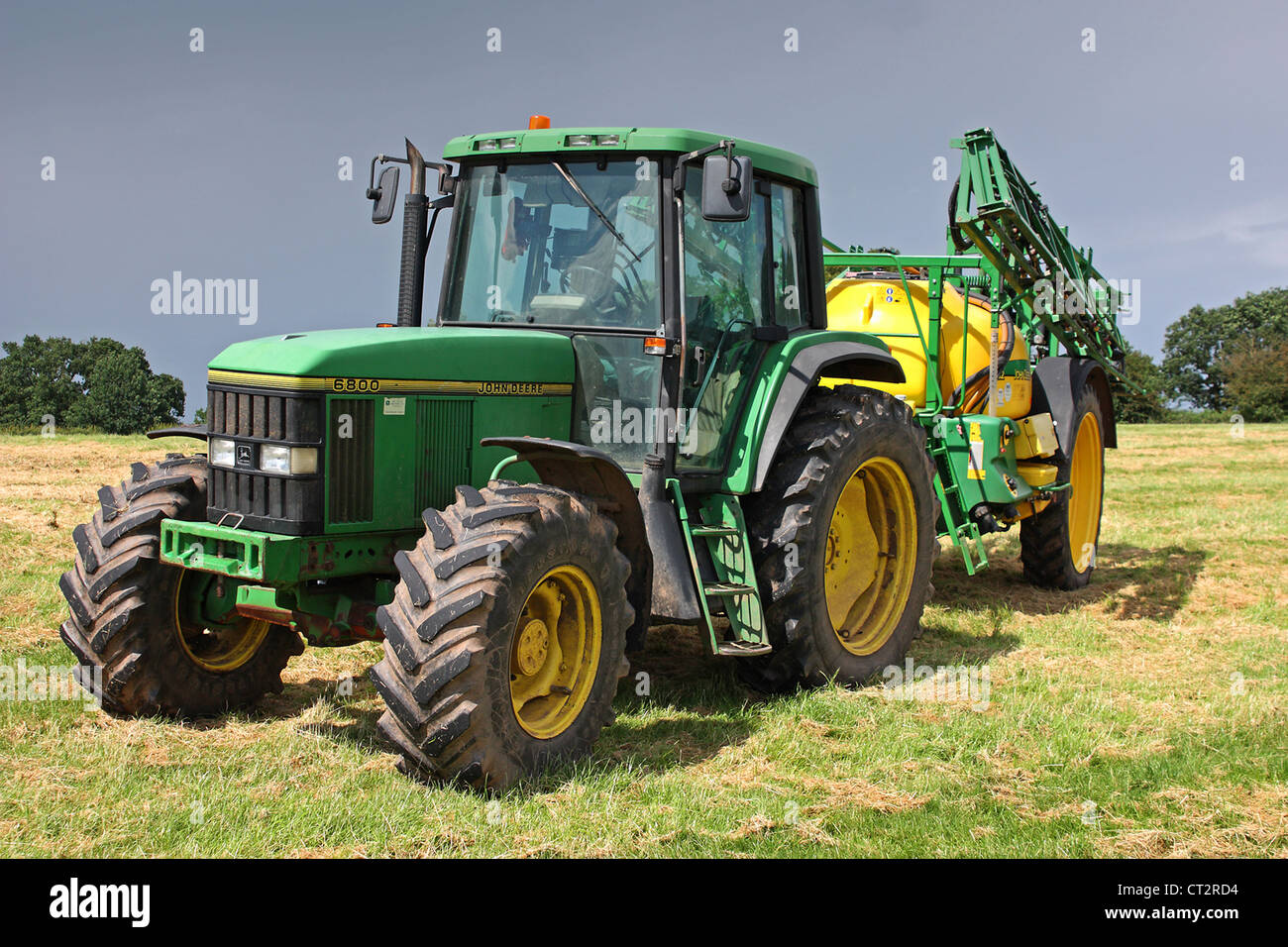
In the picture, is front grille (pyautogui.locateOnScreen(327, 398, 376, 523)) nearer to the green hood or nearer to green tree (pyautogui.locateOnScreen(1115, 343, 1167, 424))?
the green hood

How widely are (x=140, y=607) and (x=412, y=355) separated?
1.66 meters

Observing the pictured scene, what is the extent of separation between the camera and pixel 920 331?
9047 millimetres

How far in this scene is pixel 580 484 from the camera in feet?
17.7

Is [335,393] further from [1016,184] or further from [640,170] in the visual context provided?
[1016,184]

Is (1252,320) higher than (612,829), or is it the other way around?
(1252,320)

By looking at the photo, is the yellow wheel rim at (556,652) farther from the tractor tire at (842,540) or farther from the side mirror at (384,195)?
the side mirror at (384,195)

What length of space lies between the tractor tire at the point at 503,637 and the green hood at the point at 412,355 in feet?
2.30

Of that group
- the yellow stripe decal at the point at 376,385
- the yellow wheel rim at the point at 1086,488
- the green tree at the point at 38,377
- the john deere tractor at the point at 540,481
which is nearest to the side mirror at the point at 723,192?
the john deere tractor at the point at 540,481

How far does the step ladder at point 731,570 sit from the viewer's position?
18.9 feet

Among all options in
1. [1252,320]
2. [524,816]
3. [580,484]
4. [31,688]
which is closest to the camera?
[524,816]

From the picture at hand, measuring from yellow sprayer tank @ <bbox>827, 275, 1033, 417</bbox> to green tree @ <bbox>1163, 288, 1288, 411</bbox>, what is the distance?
6467 centimetres

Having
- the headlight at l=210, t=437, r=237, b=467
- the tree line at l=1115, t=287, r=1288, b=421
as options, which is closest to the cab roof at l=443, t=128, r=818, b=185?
the headlight at l=210, t=437, r=237, b=467
